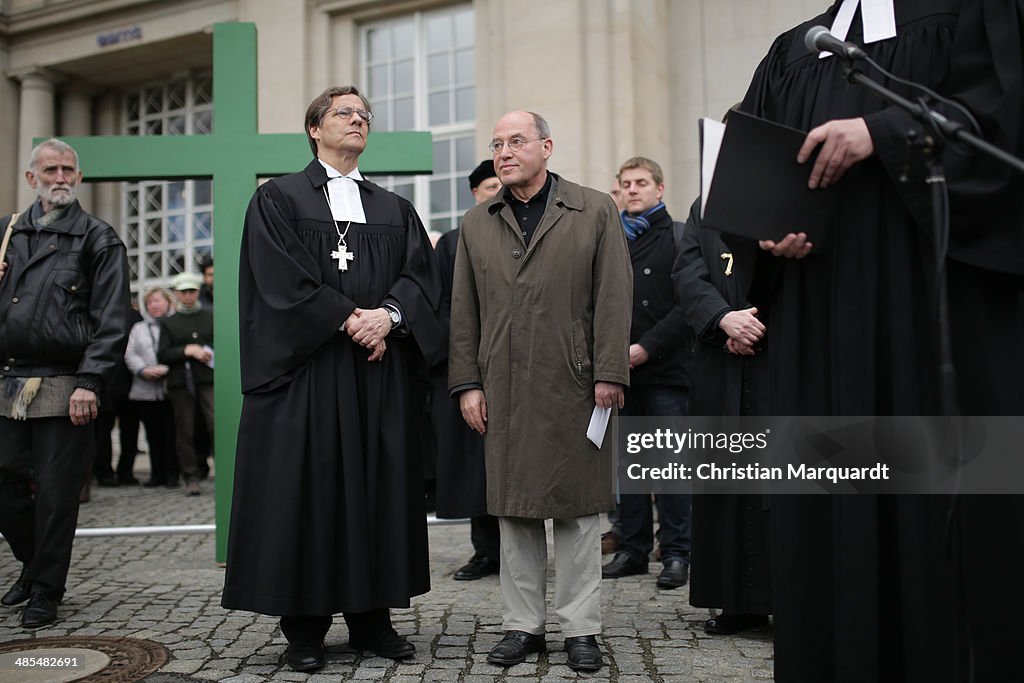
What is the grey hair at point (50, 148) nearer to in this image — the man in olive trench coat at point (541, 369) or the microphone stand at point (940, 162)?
the man in olive trench coat at point (541, 369)

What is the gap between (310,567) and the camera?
3.76 metres

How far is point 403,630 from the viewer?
4309 mm

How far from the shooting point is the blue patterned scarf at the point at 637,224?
5.72 metres

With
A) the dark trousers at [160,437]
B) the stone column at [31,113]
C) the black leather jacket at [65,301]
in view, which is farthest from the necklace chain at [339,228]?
the stone column at [31,113]

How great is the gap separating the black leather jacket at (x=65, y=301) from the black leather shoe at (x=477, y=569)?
6.93 feet

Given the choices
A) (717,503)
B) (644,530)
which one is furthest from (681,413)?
(717,503)

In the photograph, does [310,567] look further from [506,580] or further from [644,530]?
[644,530]

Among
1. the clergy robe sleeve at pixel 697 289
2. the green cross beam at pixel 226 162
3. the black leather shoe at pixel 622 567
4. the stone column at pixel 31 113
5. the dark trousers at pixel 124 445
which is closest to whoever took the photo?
the clergy robe sleeve at pixel 697 289

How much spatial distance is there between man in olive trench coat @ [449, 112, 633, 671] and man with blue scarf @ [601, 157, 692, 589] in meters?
1.53

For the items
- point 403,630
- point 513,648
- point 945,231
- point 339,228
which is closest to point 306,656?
point 403,630

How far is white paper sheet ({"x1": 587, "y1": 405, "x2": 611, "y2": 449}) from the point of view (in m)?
3.71

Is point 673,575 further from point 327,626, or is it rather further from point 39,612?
point 39,612

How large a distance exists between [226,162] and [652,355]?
108 inches

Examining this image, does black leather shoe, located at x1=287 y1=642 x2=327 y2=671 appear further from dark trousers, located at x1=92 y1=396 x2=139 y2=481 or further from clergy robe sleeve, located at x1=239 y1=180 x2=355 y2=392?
dark trousers, located at x1=92 y1=396 x2=139 y2=481
